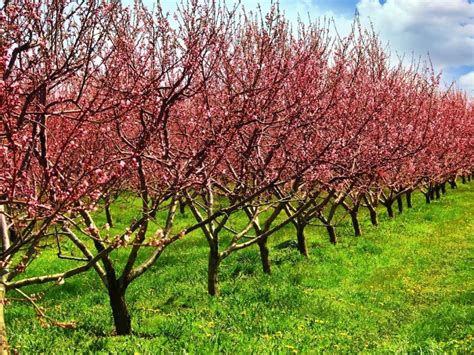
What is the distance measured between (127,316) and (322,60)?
8.28 m

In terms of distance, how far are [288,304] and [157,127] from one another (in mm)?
5946

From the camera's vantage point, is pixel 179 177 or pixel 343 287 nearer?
pixel 179 177

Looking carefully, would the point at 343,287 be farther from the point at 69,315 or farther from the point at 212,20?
the point at 212,20

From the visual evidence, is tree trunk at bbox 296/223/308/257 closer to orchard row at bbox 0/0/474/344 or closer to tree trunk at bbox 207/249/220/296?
orchard row at bbox 0/0/474/344

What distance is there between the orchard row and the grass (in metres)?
0.99

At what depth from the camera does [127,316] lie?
909 centimetres

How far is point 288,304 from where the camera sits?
11055 millimetres

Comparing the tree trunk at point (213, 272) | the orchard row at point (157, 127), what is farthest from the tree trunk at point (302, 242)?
the tree trunk at point (213, 272)

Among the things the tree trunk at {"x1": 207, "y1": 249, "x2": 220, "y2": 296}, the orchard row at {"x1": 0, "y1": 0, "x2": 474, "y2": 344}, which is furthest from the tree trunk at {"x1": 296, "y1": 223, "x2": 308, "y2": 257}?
the tree trunk at {"x1": 207, "y1": 249, "x2": 220, "y2": 296}

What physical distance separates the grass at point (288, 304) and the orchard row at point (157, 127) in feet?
3.26

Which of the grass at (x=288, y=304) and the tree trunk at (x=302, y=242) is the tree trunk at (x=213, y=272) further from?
the tree trunk at (x=302, y=242)

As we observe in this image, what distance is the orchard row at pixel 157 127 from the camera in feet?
17.9

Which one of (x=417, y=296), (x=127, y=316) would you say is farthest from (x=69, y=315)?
(x=417, y=296)

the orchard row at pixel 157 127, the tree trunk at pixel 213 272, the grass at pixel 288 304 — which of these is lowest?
the grass at pixel 288 304
